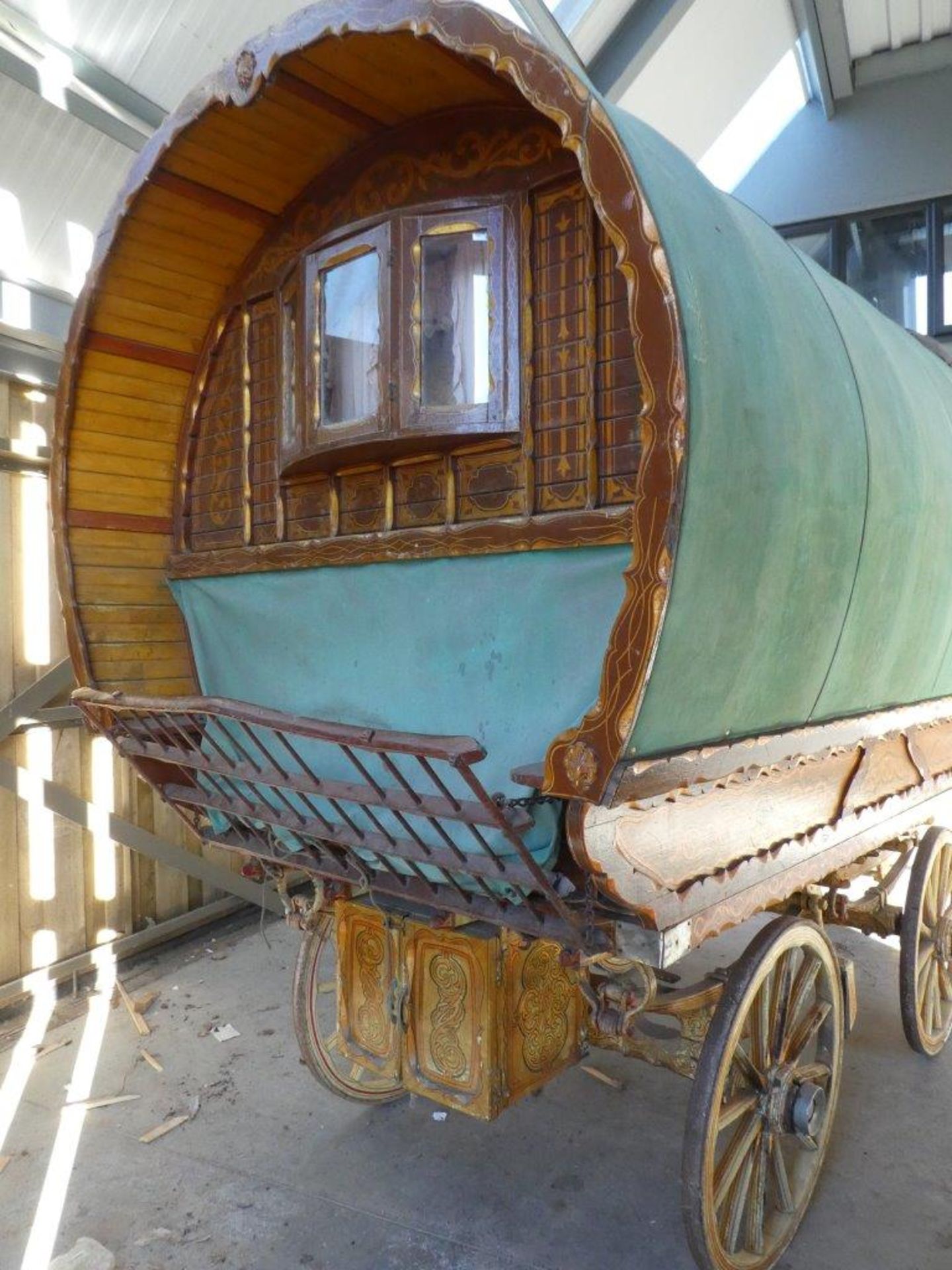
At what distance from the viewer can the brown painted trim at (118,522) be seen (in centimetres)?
291

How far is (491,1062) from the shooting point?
2.37m

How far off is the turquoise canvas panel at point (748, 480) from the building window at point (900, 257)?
5.59 meters

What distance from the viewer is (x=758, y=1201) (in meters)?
2.46

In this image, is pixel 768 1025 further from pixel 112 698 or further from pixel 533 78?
pixel 533 78

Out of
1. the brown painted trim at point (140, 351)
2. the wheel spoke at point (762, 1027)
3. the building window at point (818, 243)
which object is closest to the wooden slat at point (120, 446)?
the brown painted trim at point (140, 351)

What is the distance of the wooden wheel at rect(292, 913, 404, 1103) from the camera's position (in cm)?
299

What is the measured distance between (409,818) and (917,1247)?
1.91m

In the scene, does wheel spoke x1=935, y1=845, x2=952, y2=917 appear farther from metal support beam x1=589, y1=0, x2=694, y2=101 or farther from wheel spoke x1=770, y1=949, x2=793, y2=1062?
metal support beam x1=589, y1=0, x2=694, y2=101

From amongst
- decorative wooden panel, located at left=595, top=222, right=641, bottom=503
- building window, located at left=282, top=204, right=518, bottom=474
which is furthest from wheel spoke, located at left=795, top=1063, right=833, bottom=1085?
building window, located at left=282, top=204, right=518, bottom=474

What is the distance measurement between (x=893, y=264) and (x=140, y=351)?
6.35m

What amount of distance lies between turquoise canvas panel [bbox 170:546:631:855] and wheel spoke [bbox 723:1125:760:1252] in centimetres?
120

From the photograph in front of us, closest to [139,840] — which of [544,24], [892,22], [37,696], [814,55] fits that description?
[37,696]

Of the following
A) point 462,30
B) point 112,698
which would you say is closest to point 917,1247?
point 112,698

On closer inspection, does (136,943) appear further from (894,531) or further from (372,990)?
(894,531)
